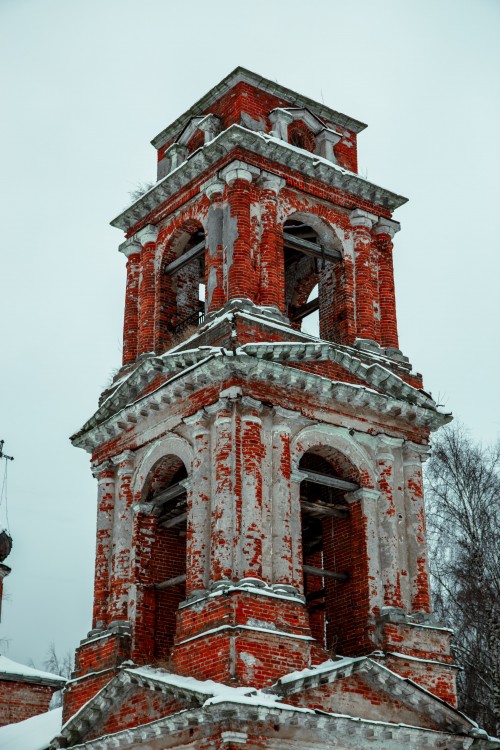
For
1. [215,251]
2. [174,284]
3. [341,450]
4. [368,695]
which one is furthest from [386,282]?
[368,695]

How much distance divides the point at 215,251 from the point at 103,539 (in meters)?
4.22

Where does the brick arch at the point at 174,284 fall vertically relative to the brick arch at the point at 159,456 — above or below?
above

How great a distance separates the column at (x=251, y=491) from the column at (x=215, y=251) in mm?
2088

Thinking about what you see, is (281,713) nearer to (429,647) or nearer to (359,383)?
(429,647)

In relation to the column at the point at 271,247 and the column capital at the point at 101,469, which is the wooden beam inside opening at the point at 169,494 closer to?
the column capital at the point at 101,469

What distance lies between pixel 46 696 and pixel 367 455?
9.55 metres

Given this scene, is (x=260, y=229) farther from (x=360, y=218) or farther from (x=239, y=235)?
(x=360, y=218)

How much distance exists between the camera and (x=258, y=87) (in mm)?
17875

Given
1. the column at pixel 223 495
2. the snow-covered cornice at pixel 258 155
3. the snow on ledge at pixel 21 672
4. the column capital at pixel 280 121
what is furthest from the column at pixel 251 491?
the snow on ledge at pixel 21 672

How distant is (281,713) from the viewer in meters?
12.5

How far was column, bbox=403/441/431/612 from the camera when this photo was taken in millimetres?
15219

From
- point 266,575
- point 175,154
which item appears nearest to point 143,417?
point 266,575

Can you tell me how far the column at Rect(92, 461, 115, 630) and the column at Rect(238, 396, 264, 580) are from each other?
109 inches

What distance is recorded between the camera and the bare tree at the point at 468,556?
19.2 metres
